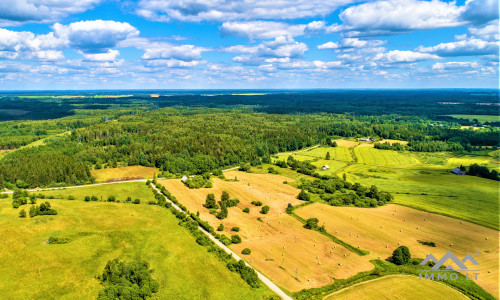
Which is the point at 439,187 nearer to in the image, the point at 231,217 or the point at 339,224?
the point at 339,224

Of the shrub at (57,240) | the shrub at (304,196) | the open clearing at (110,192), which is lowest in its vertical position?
the open clearing at (110,192)

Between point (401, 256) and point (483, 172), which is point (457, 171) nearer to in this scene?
point (483, 172)

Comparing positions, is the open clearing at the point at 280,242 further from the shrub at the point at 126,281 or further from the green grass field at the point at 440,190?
the green grass field at the point at 440,190

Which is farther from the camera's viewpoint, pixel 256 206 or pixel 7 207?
pixel 256 206

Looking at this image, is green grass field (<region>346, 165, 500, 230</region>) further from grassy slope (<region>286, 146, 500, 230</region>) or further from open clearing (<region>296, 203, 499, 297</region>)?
open clearing (<region>296, 203, 499, 297</region>)

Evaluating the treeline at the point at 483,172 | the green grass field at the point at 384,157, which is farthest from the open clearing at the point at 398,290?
the green grass field at the point at 384,157

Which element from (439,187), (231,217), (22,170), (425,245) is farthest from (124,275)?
(439,187)

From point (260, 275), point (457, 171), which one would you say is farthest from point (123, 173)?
point (457, 171)
